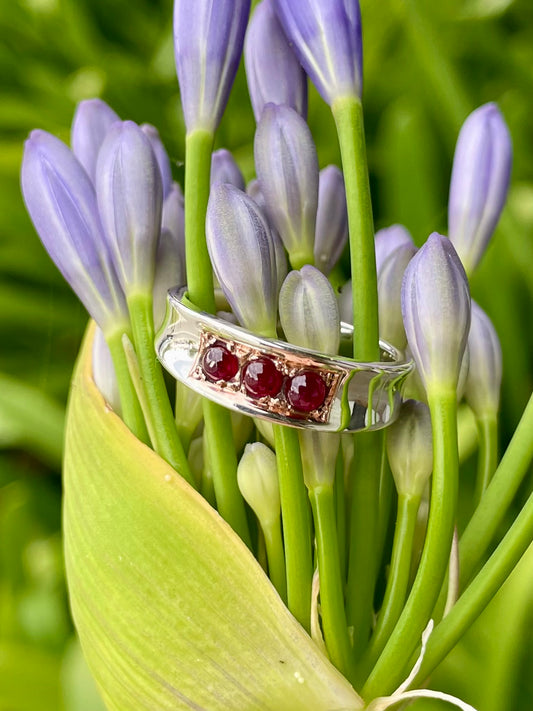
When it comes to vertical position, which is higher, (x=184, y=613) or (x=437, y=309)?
(x=437, y=309)

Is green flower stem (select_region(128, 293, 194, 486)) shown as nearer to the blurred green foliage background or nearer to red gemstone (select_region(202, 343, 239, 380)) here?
red gemstone (select_region(202, 343, 239, 380))

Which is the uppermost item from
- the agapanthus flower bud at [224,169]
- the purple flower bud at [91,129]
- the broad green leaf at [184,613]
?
the purple flower bud at [91,129]

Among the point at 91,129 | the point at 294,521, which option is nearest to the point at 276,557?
the point at 294,521

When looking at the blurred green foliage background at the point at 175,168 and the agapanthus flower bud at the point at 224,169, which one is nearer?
the agapanthus flower bud at the point at 224,169

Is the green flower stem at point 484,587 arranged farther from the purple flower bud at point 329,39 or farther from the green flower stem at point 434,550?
the purple flower bud at point 329,39

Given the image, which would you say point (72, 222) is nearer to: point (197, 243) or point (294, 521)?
point (197, 243)

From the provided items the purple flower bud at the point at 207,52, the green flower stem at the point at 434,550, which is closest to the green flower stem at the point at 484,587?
the green flower stem at the point at 434,550

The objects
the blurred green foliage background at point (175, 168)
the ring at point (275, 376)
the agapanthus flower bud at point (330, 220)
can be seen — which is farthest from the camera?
the blurred green foliage background at point (175, 168)

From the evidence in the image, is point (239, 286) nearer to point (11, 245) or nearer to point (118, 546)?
point (118, 546)

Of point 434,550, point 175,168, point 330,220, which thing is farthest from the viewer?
point 175,168
